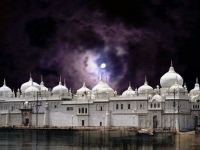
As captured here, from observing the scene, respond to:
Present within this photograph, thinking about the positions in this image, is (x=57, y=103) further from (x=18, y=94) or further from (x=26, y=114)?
(x=18, y=94)

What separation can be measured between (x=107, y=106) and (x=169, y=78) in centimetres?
763

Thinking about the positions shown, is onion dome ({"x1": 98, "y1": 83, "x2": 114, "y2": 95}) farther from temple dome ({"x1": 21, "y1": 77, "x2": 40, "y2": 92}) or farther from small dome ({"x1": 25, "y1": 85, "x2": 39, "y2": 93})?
temple dome ({"x1": 21, "y1": 77, "x2": 40, "y2": 92})

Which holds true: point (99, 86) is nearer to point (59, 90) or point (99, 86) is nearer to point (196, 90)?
point (59, 90)

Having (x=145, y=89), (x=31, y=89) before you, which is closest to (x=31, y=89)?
(x=31, y=89)

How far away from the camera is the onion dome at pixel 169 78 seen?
2689 inches

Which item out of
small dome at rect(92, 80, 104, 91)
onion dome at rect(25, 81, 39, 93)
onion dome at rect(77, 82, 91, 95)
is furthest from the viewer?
onion dome at rect(25, 81, 39, 93)

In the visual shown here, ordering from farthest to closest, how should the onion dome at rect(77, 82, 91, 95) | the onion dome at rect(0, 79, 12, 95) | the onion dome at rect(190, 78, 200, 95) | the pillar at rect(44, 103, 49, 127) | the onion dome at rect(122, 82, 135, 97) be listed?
the onion dome at rect(0, 79, 12, 95) → the onion dome at rect(77, 82, 91, 95) → the pillar at rect(44, 103, 49, 127) → the onion dome at rect(122, 82, 135, 97) → the onion dome at rect(190, 78, 200, 95)

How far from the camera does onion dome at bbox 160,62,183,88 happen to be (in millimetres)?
68312


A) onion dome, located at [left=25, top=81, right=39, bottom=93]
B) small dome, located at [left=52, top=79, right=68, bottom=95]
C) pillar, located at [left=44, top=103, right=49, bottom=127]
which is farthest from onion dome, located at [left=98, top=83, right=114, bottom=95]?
onion dome, located at [left=25, top=81, right=39, bottom=93]

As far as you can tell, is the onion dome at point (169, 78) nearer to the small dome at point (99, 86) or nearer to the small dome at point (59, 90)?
the small dome at point (99, 86)

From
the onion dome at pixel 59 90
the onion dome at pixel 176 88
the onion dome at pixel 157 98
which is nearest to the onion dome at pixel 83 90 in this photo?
the onion dome at pixel 59 90

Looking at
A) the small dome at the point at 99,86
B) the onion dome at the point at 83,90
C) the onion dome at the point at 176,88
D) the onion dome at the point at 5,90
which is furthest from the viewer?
the onion dome at the point at 5,90

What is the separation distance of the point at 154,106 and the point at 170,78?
4.71 metres

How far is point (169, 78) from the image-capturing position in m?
68.4
